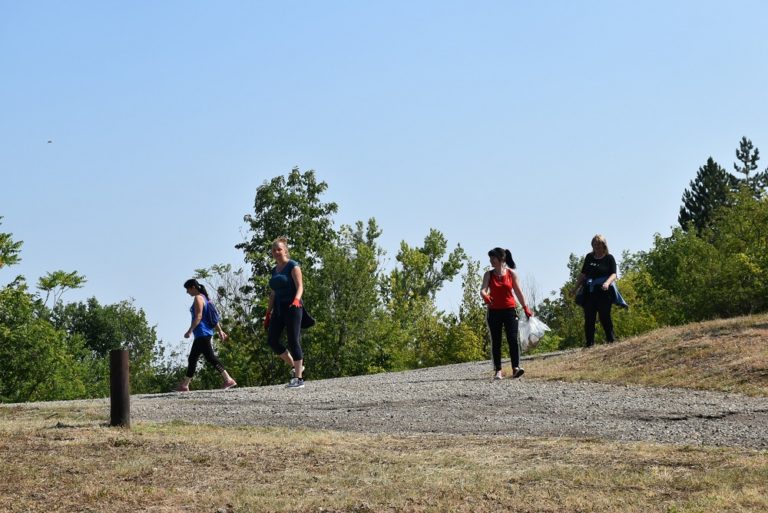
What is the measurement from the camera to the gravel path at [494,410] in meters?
11.4

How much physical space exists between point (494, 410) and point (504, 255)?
404 cm

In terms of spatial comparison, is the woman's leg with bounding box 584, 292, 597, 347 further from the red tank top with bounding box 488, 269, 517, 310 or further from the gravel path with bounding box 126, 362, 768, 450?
the red tank top with bounding box 488, 269, 517, 310

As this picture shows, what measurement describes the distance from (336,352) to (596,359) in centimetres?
3653

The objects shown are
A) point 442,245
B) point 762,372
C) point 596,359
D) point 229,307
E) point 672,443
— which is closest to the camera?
point 672,443


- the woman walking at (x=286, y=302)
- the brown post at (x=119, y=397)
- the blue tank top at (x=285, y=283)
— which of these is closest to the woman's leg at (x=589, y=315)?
the woman walking at (x=286, y=302)

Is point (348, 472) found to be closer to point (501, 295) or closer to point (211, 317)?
point (501, 295)

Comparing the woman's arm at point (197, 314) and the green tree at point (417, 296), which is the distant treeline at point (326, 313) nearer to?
the green tree at point (417, 296)

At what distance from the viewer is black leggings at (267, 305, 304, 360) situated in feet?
54.1

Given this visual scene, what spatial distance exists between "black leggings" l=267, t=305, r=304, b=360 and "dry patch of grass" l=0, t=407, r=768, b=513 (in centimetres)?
510

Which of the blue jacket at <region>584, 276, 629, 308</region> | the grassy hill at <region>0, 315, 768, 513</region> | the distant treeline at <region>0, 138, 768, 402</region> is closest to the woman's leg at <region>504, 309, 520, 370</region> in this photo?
the blue jacket at <region>584, 276, 629, 308</region>

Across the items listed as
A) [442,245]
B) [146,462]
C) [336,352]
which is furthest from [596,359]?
[442,245]

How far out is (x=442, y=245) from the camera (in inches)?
3329

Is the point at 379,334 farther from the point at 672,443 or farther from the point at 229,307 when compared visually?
the point at 672,443

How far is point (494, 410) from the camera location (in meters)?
13.3
